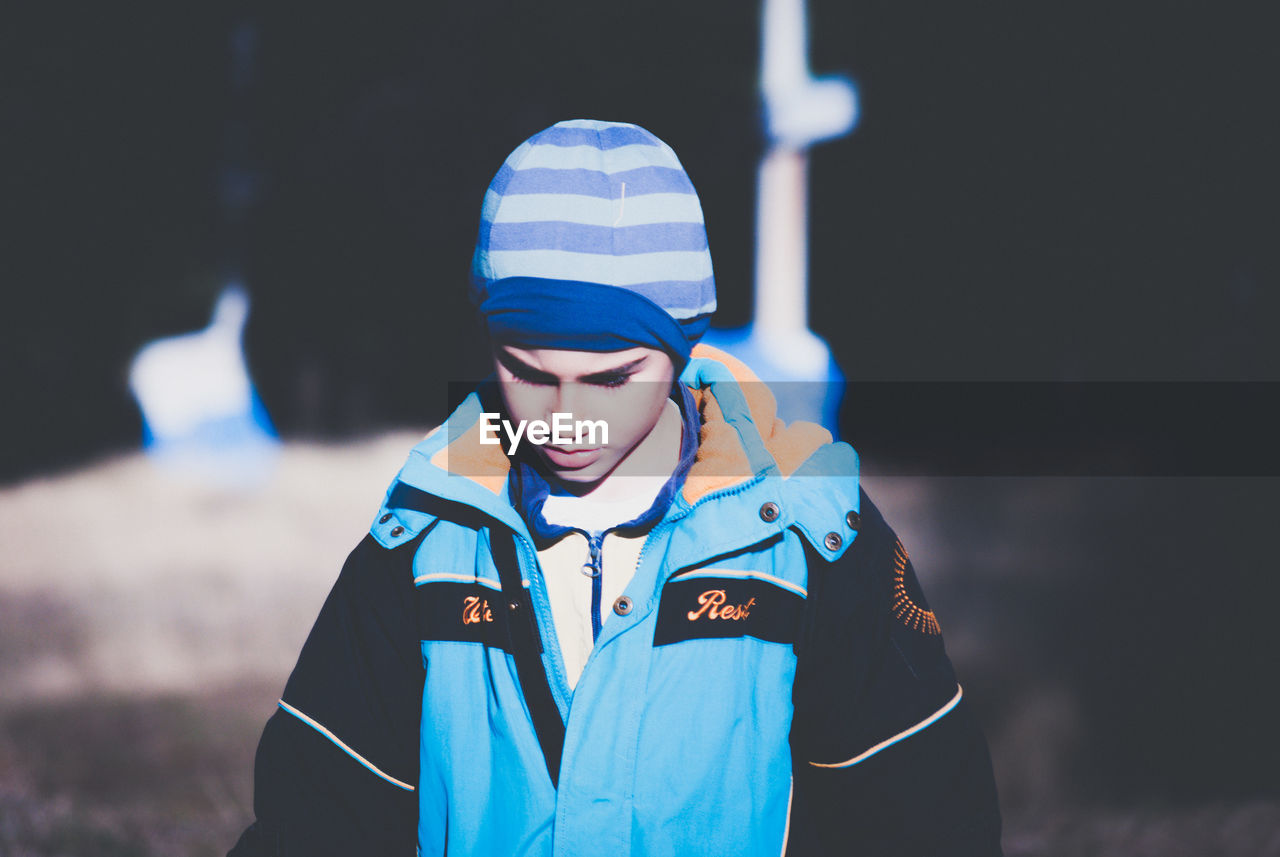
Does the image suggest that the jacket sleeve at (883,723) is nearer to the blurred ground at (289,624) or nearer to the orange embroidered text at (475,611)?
the orange embroidered text at (475,611)

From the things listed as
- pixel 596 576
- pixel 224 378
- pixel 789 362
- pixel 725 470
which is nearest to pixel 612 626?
pixel 596 576

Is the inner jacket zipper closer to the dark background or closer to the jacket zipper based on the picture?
the jacket zipper

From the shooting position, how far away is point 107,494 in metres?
2.65

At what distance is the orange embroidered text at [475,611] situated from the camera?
1054 mm

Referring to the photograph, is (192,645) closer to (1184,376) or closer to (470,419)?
(470,419)

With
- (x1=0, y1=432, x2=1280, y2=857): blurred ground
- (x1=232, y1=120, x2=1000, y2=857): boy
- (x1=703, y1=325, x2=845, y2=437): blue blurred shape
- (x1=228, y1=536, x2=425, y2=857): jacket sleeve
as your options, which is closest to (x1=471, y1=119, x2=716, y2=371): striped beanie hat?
(x1=232, y1=120, x2=1000, y2=857): boy

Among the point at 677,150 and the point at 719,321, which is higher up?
the point at 677,150

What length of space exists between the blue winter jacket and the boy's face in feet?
0.30

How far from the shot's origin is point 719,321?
8.00 feet

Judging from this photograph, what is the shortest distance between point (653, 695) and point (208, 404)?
2.02 meters

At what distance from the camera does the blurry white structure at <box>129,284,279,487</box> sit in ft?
8.37

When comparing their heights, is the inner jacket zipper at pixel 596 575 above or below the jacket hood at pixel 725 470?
below

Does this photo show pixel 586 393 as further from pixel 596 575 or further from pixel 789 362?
pixel 789 362

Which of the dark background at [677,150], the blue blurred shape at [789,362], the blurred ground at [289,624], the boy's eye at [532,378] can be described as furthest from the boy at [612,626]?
the blurred ground at [289,624]
